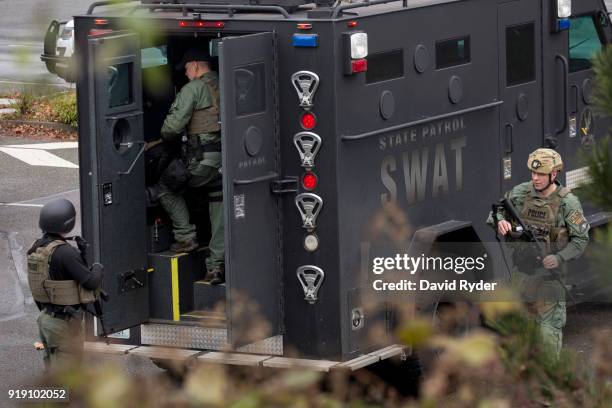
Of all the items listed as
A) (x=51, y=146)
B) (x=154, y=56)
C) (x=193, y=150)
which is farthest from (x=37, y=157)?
(x=193, y=150)

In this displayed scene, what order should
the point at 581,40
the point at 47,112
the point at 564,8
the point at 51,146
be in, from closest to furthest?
the point at 564,8 < the point at 581,40 < the point at 51,146 < the point at 47,112

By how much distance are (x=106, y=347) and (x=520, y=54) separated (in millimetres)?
3484

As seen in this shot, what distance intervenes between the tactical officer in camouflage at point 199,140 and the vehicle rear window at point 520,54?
2055 millimetres

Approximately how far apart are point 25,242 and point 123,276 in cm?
573

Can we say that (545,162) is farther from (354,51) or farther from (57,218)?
(57,218)

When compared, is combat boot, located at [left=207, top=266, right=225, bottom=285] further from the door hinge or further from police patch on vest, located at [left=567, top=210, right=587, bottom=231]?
police patch on vest, located at [left=567, top=210, right=587, bottom=231]

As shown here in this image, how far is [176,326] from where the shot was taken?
27.2 ft

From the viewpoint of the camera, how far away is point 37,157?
58.6 feet

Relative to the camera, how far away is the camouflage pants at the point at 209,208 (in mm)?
8359

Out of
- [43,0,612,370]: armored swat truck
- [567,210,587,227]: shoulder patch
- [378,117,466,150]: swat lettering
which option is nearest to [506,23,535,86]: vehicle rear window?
[43,0,612,370]: armored swat truck

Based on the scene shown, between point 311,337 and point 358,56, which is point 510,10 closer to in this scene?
point 358,56

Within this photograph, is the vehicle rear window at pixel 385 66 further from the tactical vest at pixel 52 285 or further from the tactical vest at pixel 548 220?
the tactical vest at pixel 52 285

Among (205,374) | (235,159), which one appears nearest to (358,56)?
(235,159)

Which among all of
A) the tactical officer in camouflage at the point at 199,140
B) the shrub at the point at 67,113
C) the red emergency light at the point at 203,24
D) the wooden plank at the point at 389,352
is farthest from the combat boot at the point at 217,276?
the shrub at the point at 67,113
